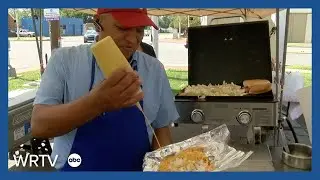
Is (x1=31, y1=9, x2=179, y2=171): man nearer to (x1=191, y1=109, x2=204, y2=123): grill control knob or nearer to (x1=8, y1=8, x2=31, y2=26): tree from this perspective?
(x1=8, y1=8, x2=31, y2=26): tree

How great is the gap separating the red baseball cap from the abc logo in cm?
38

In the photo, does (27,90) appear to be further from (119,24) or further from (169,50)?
(169,50)

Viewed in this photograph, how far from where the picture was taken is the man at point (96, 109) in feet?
2.72

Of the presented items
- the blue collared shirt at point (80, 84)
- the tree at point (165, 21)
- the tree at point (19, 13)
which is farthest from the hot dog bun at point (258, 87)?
the tree at point (19, 13)

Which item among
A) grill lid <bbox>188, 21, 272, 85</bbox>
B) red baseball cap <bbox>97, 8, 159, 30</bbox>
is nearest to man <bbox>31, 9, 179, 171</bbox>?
red baseball cap <bbox>97, 8, 159, 30</bbox>

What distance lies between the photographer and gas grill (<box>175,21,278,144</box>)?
141cm

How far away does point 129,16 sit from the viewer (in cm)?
90

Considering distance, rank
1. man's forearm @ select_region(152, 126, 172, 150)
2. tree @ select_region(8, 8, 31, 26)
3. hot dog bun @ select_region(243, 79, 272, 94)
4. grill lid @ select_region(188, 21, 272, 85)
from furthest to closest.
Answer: grill lid @ select_region(188, 21, 272, 85) → hot dog bun @ select_region(243, 79, 272, 94) → man's forearm @ select_region(152, 126, 172, 150) → tree @ select_region(8, 8, 31, 26)

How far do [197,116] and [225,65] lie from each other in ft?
1.70

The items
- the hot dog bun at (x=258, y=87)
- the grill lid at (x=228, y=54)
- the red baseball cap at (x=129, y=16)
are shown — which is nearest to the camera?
the red baseball cap at (x=129, y=16)

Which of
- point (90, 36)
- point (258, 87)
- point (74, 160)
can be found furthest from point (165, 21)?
point (258, 87)

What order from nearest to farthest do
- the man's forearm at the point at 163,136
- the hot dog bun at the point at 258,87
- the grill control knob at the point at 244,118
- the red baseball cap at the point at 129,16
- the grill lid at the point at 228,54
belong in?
the red baseball cap at the point at 129,16 < the man's forearm at the point at 163,136 < the grill control knob at the point at 244,118 < the hot dog bun at the point at 258,87 < the grill lid at the point at 228,54

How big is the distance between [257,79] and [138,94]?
1.06 m

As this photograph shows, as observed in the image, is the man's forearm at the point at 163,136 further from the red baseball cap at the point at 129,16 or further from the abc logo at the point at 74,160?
the red baseball cap at the point at 129,16
